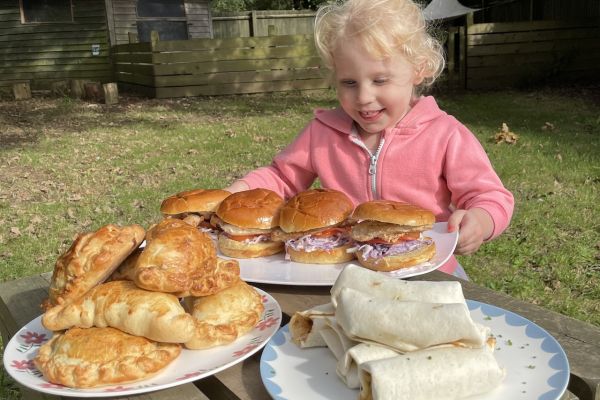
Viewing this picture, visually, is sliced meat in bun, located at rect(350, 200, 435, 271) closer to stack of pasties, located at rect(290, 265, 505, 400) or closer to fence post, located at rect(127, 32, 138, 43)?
stack of pasties, located at rect(290, 265, 505, 400)

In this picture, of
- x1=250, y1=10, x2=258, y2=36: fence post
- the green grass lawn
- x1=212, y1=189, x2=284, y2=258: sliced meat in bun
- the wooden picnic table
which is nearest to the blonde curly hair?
x1=212, y1=189, x2=284, y2=258: sliced meat in bun

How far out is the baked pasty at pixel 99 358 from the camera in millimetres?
1398

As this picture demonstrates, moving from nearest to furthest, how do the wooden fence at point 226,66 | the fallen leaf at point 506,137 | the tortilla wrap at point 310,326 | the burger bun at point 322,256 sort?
the tortilla wrap at point 310,326, the burger bun at point 322,256, the fallen leaf at point 506,137, the wooden fence at point 226,66

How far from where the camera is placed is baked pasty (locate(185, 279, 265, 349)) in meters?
1.55

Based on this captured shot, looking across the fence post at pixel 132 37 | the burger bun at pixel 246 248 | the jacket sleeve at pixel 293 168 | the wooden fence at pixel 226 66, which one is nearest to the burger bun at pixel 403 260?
the burger bun at pixel 246 248

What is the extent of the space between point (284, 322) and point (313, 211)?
576mm

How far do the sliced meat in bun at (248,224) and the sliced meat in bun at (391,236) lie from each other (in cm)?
33

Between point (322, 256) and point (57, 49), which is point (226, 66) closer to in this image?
point (57, 49)

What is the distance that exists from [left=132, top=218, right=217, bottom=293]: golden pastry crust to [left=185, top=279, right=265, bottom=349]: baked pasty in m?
0.09

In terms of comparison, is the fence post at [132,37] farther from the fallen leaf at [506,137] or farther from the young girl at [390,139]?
the young girl at [390,139]

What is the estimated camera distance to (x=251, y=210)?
2.38 meters

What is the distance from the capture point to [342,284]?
1.54 m

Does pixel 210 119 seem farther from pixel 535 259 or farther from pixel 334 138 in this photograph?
pixel 334 138

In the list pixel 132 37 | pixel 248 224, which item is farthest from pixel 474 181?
pixel 132 37
